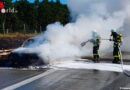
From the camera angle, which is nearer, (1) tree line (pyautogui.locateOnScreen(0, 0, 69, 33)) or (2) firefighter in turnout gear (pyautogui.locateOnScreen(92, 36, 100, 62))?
(2) firefighter in turnout gear (pyautogui.locateOnScreen(92, 36, 100, 62))

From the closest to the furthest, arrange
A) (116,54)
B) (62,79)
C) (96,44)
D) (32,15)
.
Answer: (62,79) → (116,54) → (96,44) → (32,15)

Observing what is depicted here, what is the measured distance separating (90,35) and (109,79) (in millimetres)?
6055

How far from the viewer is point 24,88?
7.50 meters

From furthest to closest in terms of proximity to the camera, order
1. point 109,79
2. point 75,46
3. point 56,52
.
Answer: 1. point 75,46
2. point 56,52
3. point 109,79

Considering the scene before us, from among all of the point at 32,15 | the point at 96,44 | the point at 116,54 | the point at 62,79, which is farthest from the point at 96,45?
the point at 32,15

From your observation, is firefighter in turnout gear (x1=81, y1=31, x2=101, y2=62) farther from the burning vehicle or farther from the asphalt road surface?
the burning vehicle

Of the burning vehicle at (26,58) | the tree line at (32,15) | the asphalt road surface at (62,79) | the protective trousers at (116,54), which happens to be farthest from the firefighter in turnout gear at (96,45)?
the tree line at (32,15)

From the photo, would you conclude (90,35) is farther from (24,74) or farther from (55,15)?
(55,15)

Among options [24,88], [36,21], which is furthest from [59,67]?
[36,21]

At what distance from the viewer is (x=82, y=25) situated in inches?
550

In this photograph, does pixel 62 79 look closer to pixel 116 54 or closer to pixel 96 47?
pixel 116 54

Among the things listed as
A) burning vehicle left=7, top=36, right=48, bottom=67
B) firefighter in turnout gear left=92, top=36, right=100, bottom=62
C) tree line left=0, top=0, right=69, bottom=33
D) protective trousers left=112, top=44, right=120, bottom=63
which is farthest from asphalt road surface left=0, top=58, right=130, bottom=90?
tree line left=0, top=0, right=69, bottom=33

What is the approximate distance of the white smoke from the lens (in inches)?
490

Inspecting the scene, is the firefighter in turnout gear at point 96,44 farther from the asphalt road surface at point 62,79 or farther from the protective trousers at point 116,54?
the asphalt road surface at point 62,79
